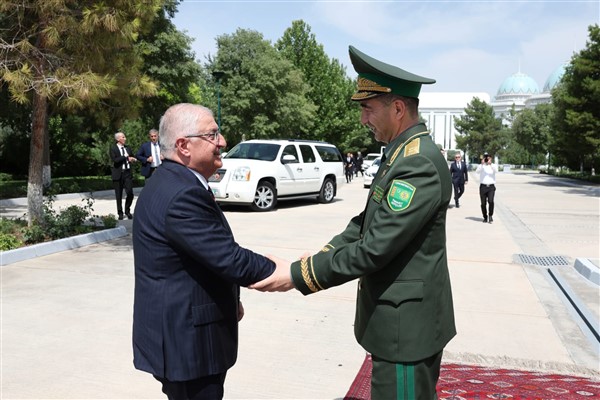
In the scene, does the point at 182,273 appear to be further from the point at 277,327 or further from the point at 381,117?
the point at 277,327

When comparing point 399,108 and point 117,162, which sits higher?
point 399,108

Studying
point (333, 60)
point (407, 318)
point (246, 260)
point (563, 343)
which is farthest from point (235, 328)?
point (333, 60)

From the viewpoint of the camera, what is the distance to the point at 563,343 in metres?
4.61

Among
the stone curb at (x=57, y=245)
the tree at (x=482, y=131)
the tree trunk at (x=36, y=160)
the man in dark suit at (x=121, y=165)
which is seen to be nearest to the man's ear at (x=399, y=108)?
the stone curb at (x=57, y=245)

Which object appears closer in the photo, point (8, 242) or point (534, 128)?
point (8, 242)

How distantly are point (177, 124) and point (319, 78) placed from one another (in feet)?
140

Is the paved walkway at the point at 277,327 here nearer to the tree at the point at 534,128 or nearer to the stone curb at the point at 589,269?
the stone curb at the point at 589,269

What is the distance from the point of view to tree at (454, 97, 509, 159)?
75438mm

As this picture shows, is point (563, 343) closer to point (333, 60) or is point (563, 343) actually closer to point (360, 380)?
point (360, 380)

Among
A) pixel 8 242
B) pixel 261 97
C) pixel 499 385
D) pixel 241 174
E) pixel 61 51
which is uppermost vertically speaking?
pixel 261 97

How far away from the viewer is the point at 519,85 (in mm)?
121125

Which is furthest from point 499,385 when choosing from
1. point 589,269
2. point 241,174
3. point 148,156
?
point 241,174

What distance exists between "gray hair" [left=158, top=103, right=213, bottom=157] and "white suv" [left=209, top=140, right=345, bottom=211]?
34.0 feet

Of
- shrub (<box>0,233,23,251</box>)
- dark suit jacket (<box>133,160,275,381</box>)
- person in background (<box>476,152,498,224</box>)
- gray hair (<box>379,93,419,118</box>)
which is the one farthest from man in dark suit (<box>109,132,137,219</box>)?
gray hair (<box>379,93,419,118</box>)
